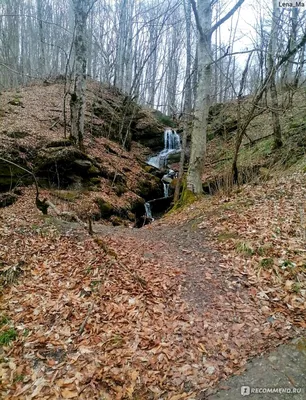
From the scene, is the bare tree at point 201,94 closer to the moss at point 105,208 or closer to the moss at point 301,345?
the moss at point 105,208

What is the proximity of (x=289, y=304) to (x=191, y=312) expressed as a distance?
1133mm

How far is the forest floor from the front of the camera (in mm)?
2588

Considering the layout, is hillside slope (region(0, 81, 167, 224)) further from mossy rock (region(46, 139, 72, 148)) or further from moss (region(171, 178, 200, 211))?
moss (region(171, 178, 200, 211))

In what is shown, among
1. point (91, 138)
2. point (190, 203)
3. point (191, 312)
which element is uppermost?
point (91, 138)

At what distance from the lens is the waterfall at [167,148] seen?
1533 cm

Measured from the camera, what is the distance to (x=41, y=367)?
278 centimetres

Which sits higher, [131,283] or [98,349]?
[131,283]

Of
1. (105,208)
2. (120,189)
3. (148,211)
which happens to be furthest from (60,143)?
(148,211)

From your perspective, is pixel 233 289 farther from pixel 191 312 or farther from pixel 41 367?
pixel 41 367

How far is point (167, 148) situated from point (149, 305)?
577 inches

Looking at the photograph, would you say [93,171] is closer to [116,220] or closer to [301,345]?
[116,220]

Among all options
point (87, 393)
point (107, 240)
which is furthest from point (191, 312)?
point (107, 240)

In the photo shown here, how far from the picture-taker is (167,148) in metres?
17.2

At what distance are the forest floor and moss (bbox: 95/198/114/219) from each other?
3.28 metres
